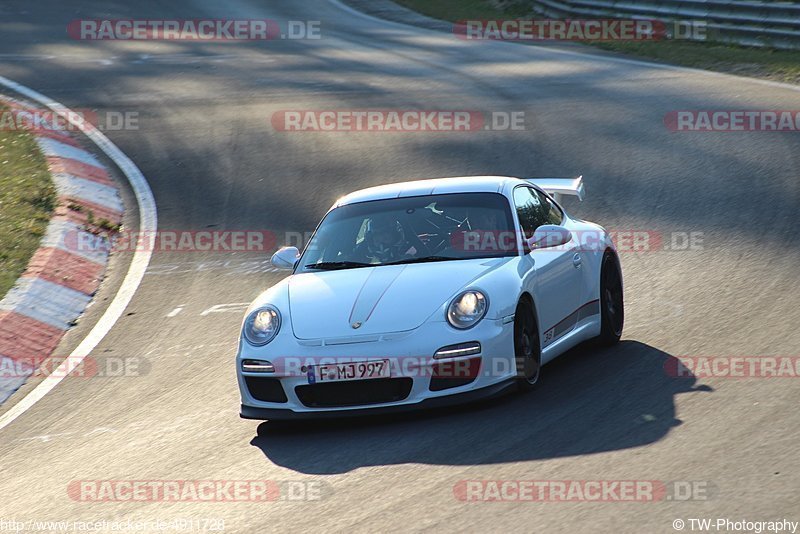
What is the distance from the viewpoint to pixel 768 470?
5.54 m

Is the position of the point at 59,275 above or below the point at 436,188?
below

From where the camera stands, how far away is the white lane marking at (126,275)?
28.6ft

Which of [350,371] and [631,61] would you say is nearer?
[350,371]

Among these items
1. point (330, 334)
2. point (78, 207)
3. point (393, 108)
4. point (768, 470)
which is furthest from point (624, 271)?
point (393, 108)

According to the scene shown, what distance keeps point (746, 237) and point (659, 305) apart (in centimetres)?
185

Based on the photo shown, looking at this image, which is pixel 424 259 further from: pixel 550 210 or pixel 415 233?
pixel 550 210

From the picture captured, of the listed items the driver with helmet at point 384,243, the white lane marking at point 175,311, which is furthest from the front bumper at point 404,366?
the white lane marking at point 175,311

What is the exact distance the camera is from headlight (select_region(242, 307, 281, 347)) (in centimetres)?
732

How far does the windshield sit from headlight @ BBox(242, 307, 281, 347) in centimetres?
68

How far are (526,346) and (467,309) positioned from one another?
0.46 metres

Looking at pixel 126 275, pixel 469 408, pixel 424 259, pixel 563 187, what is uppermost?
pixel 563 187

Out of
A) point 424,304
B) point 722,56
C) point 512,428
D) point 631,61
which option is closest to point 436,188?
point 424,304

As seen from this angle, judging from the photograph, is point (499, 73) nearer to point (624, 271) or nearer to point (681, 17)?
point (681, 17)

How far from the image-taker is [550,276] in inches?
313
